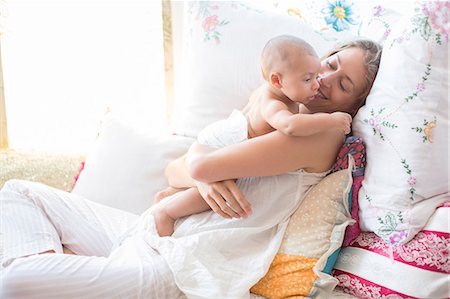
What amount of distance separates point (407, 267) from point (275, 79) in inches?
18.8

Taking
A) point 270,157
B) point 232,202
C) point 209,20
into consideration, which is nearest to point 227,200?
point 232,202

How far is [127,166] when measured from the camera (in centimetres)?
162

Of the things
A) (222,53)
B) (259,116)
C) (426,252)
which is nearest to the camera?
(426,252)

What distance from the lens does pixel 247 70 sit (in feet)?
5.13

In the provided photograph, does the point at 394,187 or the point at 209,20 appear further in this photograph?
the point at 209,20

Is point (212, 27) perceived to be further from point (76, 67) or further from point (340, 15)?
point (76, 67)

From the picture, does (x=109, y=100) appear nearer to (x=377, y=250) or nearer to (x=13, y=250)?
(x=13, y=250)

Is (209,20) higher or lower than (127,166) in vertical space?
higher

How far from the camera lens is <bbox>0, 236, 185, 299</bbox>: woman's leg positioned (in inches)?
43.5

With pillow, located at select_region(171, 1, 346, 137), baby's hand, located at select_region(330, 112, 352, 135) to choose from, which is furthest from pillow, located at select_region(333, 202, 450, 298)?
pillow, located at select_region(171, 1, 346, 137)

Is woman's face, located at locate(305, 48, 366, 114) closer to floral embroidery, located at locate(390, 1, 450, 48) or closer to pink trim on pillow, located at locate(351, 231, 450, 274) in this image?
floral embroidery, located at locate(390, 1, 450, 48)

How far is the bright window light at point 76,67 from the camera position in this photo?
2340 millimetres

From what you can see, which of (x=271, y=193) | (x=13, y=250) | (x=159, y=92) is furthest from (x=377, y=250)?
(x=159, y=92)

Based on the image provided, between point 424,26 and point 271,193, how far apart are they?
47 centimetres
